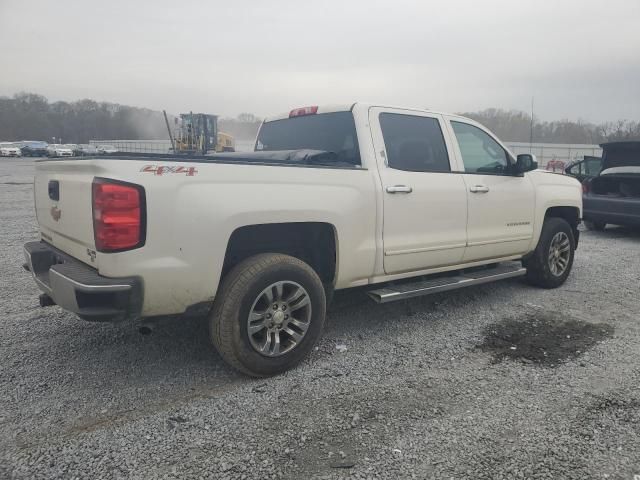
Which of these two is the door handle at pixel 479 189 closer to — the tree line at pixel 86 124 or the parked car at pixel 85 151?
the parked car at pixel 85 151

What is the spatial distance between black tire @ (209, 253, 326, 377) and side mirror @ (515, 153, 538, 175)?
2812mm

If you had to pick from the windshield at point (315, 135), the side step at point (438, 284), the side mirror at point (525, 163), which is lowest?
the side step at point (438, 284)

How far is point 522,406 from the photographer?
2.93 meters

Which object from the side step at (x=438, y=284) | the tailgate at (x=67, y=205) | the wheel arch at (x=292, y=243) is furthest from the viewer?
the side step at (x=438, y=284)

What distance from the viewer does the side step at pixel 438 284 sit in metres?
3.82

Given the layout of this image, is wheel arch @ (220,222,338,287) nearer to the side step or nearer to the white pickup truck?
the white pickup truck

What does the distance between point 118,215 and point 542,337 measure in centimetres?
351

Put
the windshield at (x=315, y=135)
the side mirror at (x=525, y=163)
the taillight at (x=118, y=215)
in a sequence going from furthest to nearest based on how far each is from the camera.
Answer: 1. the side mirror at (x=525, y=163)
2. the windshield at (x=315, y=135)
3. the taillight at (x=118, y=215)

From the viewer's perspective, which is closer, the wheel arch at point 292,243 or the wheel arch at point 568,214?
the wheel arch at point 292,243

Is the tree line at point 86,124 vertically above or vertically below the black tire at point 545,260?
above

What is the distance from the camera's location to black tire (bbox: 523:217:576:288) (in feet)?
17.7

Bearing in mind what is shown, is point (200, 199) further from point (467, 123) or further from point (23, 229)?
point (23, 229)

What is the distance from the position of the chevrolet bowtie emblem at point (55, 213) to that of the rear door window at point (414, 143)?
2504 mm

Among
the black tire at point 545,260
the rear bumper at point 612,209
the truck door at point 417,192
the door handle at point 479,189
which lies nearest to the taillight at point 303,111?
the truck door at point 417,192
